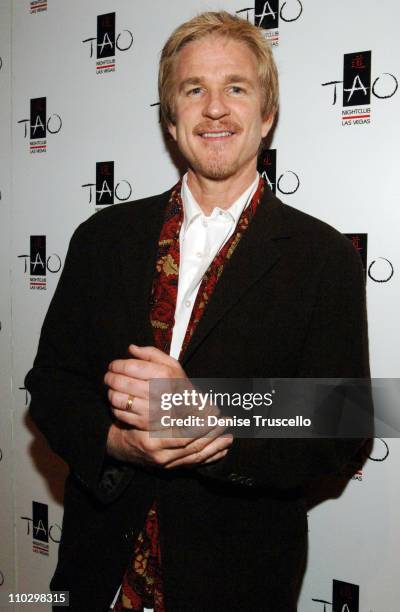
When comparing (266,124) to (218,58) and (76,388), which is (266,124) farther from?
(76,388)

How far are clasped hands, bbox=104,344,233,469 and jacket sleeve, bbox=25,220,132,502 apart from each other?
11cm

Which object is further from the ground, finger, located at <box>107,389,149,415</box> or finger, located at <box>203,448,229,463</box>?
finger, located at <box>107,389,149,415</box>

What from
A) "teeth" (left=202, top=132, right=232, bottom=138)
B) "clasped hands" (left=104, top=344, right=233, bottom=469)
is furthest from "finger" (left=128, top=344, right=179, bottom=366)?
"teeth" (left=202, top=132, right=232, bottom=138)

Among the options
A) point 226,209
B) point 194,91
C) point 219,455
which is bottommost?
point 219,455

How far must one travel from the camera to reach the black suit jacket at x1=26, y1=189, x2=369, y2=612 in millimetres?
1072

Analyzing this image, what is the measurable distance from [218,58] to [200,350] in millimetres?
613

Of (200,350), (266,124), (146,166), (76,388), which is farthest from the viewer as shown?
(146,166)

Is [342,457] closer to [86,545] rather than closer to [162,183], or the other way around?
[86,545]

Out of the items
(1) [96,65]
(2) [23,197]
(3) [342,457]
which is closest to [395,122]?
(3) [342,457]

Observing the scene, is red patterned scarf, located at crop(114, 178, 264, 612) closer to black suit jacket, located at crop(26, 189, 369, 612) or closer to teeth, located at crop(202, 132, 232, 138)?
black suit jacket, located at crop(26, 189, 369, 612)

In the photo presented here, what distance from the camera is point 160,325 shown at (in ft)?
3.76

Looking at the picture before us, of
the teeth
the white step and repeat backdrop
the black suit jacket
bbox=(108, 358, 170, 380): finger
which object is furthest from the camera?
the white step and repeat backdrop

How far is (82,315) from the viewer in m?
1.23

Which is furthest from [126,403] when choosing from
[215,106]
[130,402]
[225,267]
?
[215,106]
